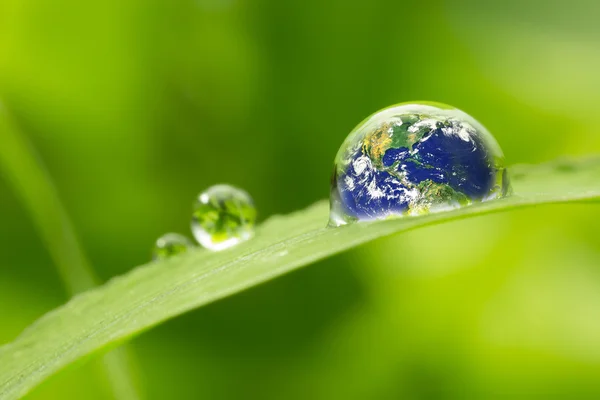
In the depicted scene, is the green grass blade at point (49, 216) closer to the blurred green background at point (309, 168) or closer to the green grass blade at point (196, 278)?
the blurred green background at point (309, 168)

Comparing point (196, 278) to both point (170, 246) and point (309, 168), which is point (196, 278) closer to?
point (170, 246)

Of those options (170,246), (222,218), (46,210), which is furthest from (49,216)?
(222,218)

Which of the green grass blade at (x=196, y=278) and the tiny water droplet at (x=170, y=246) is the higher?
the green grass blade at (x=196, y=278)

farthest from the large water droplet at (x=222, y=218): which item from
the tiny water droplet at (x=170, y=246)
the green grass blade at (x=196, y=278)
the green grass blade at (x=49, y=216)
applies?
the green grass blade at (x=49, y=216)

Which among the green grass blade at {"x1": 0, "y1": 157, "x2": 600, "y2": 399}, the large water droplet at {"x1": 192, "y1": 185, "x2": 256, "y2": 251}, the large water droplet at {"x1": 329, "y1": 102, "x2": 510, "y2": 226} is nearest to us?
the green grass blade at {"x1": 0, "y1": 157, "x2": 600, "y2": 399}

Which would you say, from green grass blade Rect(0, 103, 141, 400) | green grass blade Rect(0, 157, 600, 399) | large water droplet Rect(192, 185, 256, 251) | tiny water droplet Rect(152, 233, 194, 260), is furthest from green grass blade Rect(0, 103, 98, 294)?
green grass blade Rect(0, 157, 600, 399)

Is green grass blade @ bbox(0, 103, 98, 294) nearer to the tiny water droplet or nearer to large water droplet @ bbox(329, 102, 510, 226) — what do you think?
the tiny water droplet

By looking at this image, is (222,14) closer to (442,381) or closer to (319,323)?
(319,323)
